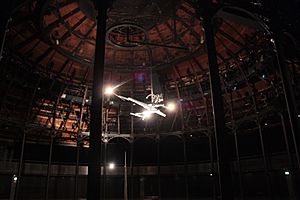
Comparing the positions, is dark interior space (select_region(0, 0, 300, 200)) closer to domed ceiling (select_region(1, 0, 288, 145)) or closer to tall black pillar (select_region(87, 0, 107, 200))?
domed ceiling (select_region(1, 0, 288, 145))

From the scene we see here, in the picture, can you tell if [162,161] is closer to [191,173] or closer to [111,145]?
[191,173]

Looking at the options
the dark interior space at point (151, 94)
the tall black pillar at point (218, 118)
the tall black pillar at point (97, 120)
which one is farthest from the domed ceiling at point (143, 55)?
the tall black pillar at point (218, 118)

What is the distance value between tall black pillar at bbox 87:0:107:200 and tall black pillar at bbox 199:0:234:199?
3.08m

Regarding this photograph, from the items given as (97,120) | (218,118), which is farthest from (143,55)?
(97,120)

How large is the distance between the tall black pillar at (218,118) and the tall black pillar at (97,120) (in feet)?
10.1

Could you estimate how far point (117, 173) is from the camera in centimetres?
2525

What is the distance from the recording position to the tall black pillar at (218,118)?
6355mm

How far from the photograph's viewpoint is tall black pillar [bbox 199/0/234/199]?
636 centimetres

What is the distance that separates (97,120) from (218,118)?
324 centimetres

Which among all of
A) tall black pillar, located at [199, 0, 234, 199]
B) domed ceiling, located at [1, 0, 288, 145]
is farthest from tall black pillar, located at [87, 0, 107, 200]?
domed ceiling, located at [1, 0, 288, 145]

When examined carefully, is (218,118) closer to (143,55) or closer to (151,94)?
(151,94)

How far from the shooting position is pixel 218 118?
→ 22.6 ft

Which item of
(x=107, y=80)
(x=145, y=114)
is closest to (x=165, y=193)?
(x=145, y=114)

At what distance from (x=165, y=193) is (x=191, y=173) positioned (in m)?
3.42
